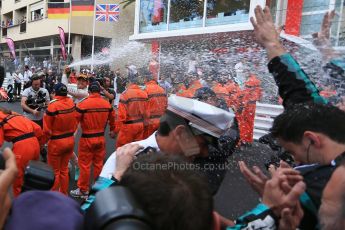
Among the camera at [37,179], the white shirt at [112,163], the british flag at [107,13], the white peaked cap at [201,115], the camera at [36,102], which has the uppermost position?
the british flag at [107,13]

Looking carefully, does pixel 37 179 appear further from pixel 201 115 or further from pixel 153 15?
pixel 153 15

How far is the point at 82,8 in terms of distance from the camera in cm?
2484

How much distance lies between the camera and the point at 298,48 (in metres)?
6.45

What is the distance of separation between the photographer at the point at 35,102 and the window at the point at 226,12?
5.76 meters

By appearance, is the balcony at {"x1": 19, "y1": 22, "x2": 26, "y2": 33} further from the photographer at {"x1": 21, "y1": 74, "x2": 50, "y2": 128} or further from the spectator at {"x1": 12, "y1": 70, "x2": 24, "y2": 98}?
the photographer at {"x1": 21, "y1": 74, "x2": 50, "y2": 128}

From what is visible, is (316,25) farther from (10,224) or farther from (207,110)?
(10,224)

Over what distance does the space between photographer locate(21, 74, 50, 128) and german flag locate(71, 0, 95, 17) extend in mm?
18153

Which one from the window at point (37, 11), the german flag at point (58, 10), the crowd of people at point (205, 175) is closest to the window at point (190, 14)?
the crowd of people at point (205, 175)

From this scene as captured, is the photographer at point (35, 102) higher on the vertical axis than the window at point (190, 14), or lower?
lower

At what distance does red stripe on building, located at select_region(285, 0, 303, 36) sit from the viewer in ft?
29.2

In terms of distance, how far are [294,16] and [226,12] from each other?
7.29 ft

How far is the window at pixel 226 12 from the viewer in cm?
1010

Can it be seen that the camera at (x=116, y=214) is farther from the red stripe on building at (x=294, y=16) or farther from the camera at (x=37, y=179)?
the red stripe on building at (x=294, y=16)

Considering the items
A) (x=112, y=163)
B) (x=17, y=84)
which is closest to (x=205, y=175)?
(x=112, y=163)
